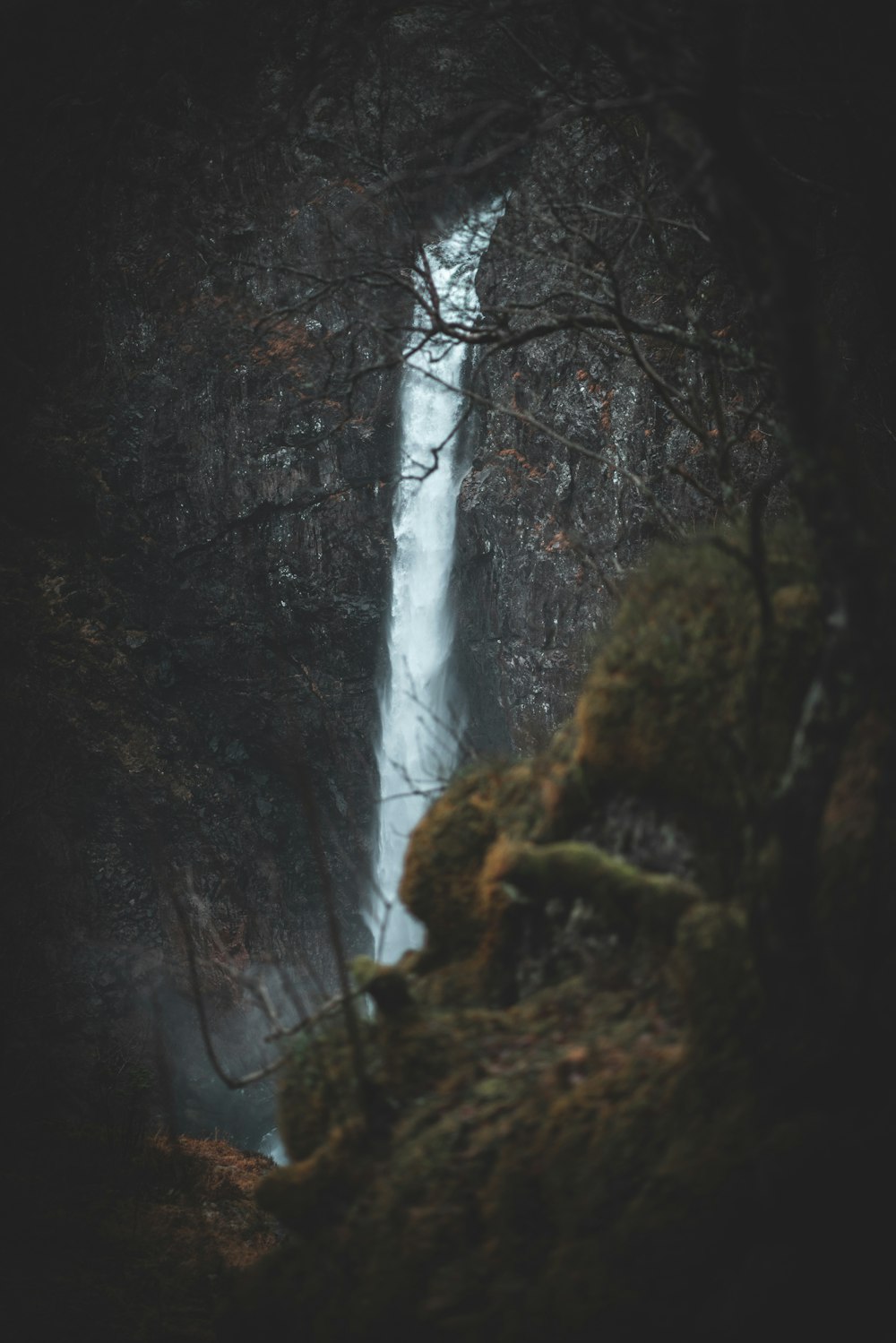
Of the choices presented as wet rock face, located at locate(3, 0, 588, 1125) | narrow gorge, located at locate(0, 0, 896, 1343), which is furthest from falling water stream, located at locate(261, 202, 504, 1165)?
narrow gorge, located at locate(0, 0, 896, 1343)

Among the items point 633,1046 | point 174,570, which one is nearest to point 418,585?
point 174,570

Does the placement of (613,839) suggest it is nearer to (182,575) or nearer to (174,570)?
(182,575)

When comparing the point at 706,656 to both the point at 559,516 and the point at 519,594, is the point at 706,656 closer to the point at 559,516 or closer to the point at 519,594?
the point at 559,516

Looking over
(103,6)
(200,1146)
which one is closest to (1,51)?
(103,6)

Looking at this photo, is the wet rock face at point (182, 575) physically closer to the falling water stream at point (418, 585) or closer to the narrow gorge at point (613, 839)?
the falling water stream at point (418, 585)

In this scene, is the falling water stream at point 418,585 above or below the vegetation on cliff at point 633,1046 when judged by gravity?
above

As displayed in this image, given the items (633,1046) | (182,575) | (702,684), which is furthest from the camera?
(182,575)

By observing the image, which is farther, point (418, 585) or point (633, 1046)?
point (418, 585)

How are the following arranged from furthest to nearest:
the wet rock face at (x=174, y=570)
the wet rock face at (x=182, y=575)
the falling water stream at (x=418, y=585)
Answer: the wet rock face at (x=174, y=570), the wet rock face at (x=182, y=575), the falling water stream at (x=418, y=585)

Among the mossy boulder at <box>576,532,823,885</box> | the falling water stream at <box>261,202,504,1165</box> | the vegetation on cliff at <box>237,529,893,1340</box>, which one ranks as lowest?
the vegetation on cliff at <box>237,529,893,1340</box>

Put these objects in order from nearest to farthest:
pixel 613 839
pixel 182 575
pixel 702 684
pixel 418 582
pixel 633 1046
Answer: pixel 633 1046 < pixel 702 684 < pixel 613 839 < pixel 418 582 < pixel 182 575

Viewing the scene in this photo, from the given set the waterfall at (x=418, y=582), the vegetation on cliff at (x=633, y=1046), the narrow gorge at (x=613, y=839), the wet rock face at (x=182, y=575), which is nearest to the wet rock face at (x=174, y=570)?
the wet rock face at (x=182, y=575)

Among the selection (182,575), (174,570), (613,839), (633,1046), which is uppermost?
(174,570)

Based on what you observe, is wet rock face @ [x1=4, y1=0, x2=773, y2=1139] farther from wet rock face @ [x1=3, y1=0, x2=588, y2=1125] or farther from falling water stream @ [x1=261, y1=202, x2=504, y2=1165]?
falling water stream @ [x1=261, y1=202, x2=504, y2=1165]
